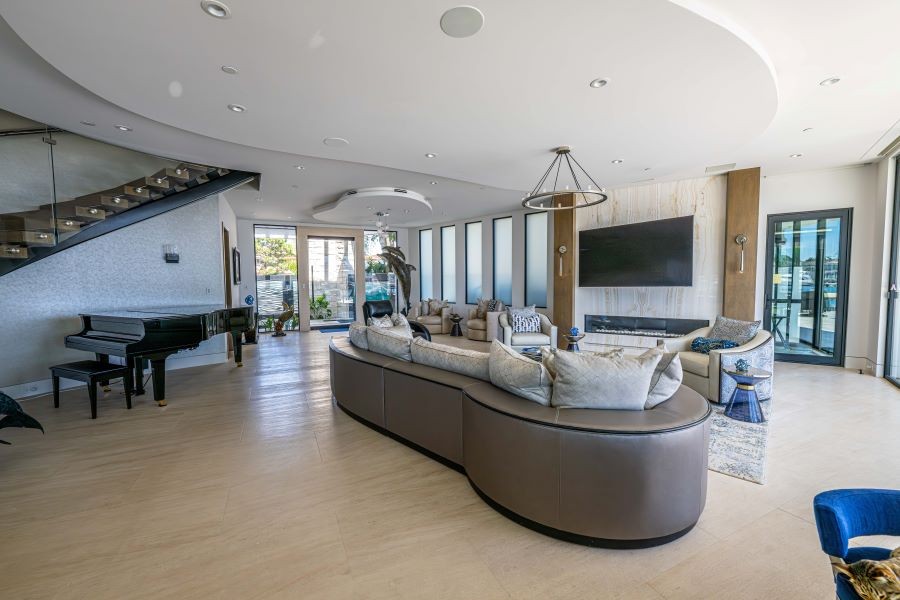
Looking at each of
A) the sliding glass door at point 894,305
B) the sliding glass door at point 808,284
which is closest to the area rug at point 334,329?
the sliding glass door at point 808,284

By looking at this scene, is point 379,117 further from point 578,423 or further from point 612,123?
point 578,423

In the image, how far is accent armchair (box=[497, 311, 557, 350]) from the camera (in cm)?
626

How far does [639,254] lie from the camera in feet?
20.1

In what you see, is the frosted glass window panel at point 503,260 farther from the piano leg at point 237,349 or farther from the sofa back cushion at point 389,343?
the sofa back cushion at point 389,343

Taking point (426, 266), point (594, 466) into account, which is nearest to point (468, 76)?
point (594, 466)

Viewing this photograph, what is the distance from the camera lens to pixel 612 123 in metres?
3.42

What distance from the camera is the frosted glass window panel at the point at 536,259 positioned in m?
8.16

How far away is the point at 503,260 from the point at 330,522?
297 inches

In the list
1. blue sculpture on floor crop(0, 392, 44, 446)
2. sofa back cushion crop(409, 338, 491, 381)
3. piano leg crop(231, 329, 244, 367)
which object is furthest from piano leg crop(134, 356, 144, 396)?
sofa back cushion crop(409, 338, 491, 381)

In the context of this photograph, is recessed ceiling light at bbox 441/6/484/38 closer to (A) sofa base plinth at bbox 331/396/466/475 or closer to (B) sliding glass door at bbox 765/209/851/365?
(A) sofa base plinth at bbox 331/396/466/475

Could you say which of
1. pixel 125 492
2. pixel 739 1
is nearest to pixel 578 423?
pixel 739 1

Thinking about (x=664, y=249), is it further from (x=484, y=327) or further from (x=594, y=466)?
(x=594, y=466)

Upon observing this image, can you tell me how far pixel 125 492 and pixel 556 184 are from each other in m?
5.77

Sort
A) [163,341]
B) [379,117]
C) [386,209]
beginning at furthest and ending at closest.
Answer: [386,209] < [163,341] < [379,117]
